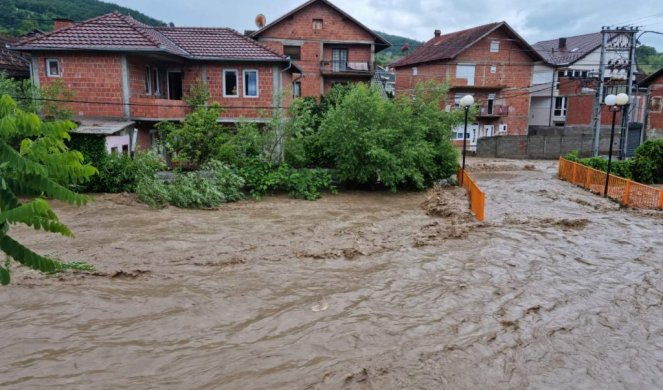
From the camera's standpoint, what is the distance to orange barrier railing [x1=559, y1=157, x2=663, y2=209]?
59.4ft

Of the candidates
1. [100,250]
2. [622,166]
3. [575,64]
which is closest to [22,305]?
[100,250]

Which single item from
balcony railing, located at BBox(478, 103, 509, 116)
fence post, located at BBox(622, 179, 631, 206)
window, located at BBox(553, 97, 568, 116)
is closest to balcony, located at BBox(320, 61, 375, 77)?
balcony railing, located at BBox(478, 103, 509, 116)

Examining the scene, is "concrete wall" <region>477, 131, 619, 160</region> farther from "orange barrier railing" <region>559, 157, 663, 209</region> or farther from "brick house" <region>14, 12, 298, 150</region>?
"brick house" <region>14, 12, 298, 150</region>

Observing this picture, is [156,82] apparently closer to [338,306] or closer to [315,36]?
[315,36]

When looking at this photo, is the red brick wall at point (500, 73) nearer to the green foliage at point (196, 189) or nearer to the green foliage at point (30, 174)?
the green foliage at point (196, 189)

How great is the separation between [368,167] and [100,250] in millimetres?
11424

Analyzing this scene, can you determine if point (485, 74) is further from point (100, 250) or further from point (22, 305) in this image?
point (22, 305)

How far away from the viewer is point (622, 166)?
25609 millimetres

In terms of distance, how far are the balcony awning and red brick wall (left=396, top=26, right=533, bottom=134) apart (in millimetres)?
28177

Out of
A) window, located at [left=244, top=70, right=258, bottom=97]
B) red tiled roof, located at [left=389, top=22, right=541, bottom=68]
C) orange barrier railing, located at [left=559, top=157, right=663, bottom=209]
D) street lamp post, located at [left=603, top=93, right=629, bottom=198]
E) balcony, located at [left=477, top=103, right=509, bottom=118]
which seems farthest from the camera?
balcony, located at [left=477, top=103, right=509, bottom=118]

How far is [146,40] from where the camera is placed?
72.3ft

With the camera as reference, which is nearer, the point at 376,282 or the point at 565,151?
the point at 376,282

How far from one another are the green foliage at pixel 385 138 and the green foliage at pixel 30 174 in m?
16.0

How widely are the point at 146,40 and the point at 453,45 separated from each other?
30.2 metres
